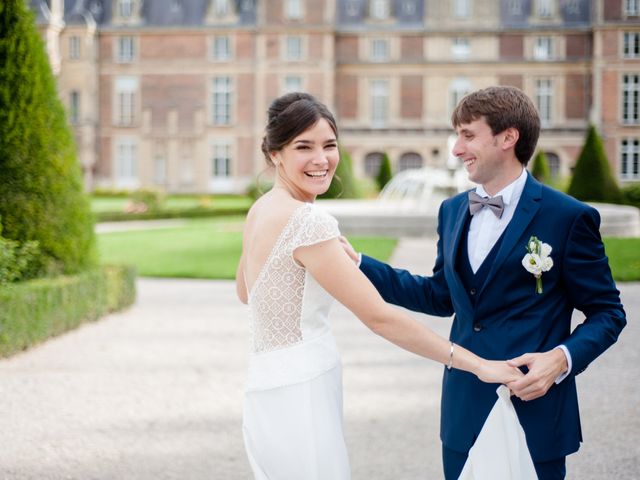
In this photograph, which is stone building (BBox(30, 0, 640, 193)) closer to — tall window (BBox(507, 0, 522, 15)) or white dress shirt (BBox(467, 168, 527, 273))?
tall window (BBox(507, 0, 522, 15))

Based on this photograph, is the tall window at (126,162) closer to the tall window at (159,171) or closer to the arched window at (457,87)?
the tall window at (159,171)

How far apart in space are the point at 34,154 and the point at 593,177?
649 inches

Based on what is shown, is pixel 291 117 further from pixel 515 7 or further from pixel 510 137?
pixel 515 7

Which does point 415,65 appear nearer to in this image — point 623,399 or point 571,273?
point 623,399

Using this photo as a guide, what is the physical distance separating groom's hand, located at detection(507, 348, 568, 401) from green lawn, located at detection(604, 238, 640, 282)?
26.0ft

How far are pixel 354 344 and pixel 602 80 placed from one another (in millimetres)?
32026

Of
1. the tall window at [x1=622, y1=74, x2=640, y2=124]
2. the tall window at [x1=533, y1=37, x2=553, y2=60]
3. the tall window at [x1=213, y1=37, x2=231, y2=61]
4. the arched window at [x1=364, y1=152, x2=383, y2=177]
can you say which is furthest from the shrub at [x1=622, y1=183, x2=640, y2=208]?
the tall window at [x1=213, y1=37, x2=231, y2=61]

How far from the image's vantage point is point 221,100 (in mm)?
36000

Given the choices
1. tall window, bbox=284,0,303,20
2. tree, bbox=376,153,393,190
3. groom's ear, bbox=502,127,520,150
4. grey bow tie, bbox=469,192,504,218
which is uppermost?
tall window, bbox=284,0,303,20

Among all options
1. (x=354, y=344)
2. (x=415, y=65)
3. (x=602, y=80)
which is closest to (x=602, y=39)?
(x=602, y=80)

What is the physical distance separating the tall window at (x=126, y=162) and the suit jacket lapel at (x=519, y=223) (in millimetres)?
35372

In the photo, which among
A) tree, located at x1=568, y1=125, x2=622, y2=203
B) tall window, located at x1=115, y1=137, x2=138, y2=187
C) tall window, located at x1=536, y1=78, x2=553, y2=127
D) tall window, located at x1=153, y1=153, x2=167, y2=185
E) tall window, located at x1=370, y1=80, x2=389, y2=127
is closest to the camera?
tree, located at x1=568, y1=125, x2=622, y2=203

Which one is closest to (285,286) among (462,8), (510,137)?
(510,137)

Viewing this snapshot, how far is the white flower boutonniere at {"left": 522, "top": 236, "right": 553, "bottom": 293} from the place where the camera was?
188cm
